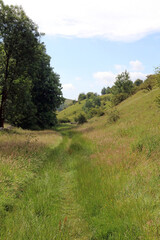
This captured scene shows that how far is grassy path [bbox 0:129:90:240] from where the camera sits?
9.95 ft

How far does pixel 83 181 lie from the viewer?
554 centimetres

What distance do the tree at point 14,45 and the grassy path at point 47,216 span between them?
13.7m

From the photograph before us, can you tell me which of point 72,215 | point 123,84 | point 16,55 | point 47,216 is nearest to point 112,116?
point 16,55

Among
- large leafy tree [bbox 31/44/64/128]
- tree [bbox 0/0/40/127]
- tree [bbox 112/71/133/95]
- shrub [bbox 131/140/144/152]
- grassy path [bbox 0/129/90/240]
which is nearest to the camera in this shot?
grassy path [bbox 0/129/90/240]

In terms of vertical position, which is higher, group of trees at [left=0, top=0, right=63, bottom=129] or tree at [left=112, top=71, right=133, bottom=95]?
tree at [left=112, top=71, right=133, bottom=95]

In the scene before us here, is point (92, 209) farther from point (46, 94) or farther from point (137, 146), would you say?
point (46, 94)

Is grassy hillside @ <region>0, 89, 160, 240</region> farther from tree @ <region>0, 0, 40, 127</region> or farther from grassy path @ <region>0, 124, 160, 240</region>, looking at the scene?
tree @ <region>0, 0, 40, 127</region>

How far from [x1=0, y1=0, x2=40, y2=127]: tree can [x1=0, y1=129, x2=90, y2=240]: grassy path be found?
45.1ft

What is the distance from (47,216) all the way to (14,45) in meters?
16.1

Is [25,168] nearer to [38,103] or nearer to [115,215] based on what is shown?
[115,215]

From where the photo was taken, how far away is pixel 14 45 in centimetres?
1570

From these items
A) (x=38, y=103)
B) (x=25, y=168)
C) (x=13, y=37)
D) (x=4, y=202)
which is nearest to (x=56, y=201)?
(x=4, y=202)

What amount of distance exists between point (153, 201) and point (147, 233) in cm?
97

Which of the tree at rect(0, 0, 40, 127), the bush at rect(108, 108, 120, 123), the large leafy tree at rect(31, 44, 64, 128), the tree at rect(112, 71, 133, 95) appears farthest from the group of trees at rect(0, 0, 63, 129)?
the tree at rect(112, 71, 133, 95)
